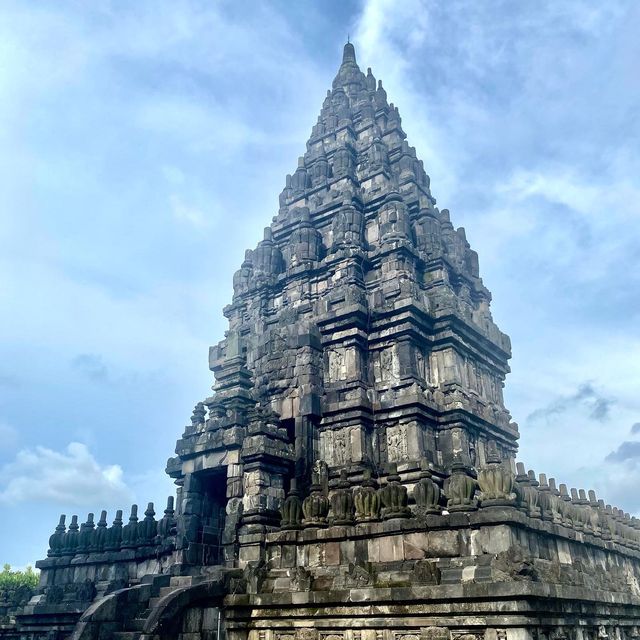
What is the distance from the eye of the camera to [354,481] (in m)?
18.8

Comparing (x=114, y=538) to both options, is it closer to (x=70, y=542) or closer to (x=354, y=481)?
(x=70, y=542)

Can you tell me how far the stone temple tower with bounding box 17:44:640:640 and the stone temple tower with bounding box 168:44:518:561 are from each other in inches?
3.1

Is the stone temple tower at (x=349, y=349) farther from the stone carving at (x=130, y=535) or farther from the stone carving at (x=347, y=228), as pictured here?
the stone carving at (x=130, y=535)

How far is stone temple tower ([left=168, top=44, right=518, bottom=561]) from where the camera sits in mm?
19562

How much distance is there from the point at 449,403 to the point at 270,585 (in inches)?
362

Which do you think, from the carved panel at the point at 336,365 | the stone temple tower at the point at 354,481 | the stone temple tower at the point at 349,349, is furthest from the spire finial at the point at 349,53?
the carved panel at the point at 336,365

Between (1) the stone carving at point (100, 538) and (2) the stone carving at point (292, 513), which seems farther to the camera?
(1) the stone carving at point (100, 538)

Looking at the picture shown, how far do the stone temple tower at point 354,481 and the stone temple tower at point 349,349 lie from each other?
0.08 metres

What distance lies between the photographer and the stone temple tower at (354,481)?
41.8ft

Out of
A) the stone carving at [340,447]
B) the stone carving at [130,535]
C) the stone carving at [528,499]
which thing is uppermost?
the stone carving at [340,447]

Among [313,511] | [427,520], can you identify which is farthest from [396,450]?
[427,520]

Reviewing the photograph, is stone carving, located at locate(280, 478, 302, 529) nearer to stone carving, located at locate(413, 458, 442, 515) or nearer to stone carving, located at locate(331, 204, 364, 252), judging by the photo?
stone carving, located at locate(413, 458, 442, 515)

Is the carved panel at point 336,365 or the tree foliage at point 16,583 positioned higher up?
the carved panel at point 336,365

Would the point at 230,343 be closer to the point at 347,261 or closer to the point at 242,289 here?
the point at 242,289
